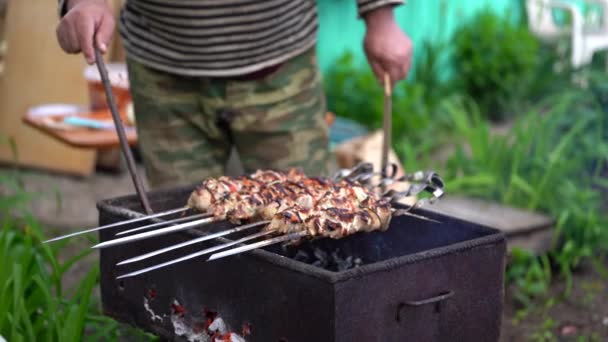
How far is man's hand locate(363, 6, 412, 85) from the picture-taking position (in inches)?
123

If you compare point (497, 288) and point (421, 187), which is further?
point (421, 187)

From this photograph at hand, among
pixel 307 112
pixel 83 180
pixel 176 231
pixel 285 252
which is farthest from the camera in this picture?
pixel 83 180

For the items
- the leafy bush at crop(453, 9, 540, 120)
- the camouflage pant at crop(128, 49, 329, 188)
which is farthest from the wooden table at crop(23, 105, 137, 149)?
the leafy bush at crop(453, 9, 540, 120)

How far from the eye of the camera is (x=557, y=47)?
889 centimetres

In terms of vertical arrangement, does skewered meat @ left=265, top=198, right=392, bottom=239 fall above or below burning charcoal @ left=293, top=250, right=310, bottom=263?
above

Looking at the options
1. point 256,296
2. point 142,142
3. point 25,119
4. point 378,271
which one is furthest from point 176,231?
point 25,119

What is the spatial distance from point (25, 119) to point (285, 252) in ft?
8.73

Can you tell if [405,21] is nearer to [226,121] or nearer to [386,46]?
[226,121]

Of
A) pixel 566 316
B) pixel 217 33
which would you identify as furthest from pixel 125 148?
pixel 566 316

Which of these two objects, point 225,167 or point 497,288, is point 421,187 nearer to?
point 497,288

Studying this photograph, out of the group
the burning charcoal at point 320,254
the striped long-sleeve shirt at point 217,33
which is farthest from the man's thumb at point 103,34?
the burning charcoal at point 320,254

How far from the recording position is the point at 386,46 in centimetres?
313

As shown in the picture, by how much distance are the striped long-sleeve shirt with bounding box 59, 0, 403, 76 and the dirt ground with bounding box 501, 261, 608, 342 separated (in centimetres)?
178

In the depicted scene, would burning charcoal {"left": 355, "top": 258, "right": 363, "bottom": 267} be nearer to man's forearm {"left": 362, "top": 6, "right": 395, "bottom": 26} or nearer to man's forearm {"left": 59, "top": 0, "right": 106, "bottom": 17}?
man's forearm {"left": 362, "top": 6, "right": 395, "bottom": 26}
